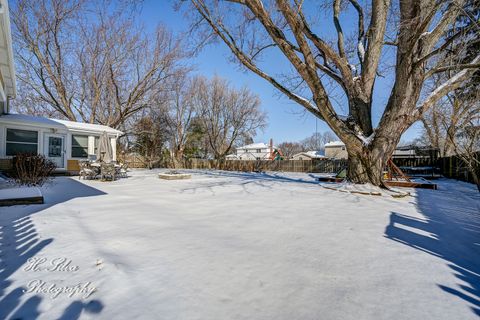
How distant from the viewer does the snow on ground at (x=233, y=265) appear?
5.14 feet

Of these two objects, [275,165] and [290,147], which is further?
[290,147]

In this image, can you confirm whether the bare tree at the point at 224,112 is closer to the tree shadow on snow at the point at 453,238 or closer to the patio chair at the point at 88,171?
the patio chair at the point at 88,171

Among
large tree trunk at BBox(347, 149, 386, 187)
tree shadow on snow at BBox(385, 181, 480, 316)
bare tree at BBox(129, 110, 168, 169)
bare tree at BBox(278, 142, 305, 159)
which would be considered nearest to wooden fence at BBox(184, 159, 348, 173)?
bare tree at BBox(129, 110, 168, 169)

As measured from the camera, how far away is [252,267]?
2.12 m

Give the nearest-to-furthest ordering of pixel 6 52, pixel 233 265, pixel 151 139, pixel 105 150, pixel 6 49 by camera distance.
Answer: pixel 233 265, pixel 6 49, pixel 6 52, pixel 105 150, pixel 151 139

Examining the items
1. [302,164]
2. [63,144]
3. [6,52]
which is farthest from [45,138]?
[302,164]

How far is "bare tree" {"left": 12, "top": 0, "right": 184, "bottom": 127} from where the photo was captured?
15.0 metres

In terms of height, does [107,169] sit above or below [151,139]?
below

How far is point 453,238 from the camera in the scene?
301 cm

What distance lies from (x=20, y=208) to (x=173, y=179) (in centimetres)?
571

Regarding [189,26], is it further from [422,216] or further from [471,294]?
[471,294]

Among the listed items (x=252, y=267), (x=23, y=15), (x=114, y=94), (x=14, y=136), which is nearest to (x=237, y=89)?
(x=114, y=94)

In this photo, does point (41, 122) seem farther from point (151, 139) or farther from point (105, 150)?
point (151, 139)

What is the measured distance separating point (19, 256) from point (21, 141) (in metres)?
11.0
